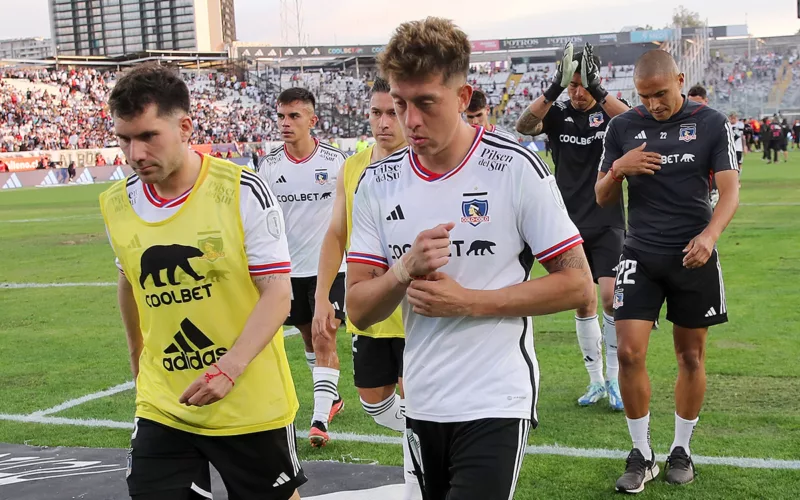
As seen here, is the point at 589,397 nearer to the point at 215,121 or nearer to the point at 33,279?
the point at 33,279

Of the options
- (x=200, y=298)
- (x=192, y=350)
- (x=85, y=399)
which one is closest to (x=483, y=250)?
(x=200, y=298)

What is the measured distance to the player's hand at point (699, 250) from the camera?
16.4 ft

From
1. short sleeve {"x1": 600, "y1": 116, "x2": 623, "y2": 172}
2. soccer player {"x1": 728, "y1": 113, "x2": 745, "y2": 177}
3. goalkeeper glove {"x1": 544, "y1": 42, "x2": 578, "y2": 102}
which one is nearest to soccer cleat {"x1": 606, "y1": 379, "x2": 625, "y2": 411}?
soccer player {"x1": 728, "y1": 113, "x2": 745, "y2": 177}

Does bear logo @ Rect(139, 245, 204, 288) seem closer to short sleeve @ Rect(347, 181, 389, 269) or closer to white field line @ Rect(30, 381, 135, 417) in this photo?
short sleeve @ Rect(347, 181, 389, 269)

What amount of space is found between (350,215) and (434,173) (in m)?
2.47

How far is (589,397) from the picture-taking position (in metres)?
7.07

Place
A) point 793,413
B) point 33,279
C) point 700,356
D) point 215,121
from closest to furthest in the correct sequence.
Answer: point 700,356 → point 793,413 → point 33,279 → point 215,121

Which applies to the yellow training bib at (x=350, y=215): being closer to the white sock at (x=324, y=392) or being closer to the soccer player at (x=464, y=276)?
the white sock at (x=324, y=392)

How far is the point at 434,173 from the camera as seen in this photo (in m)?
3.12

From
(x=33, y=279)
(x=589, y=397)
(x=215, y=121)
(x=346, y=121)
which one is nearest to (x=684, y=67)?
(x=346, y=121)

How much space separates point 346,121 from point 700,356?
6493 cm

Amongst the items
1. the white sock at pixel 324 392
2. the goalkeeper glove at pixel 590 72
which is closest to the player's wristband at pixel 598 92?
the goalkeeper glove at pixel 590 72

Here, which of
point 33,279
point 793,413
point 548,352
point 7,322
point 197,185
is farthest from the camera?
point 33,279

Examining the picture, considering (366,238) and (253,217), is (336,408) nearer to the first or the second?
(253,217)
